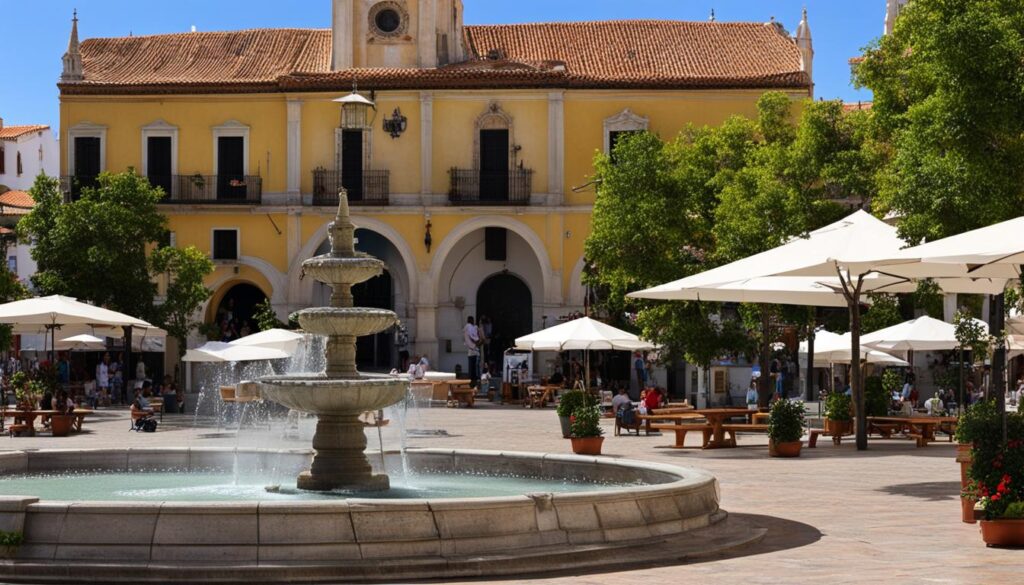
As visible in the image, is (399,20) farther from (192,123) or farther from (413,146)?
(192,123)

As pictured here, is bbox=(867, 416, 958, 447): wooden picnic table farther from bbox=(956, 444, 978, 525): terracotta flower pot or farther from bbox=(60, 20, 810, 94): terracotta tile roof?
bbox=(60, 20, 810, 94): terracotta tile roof

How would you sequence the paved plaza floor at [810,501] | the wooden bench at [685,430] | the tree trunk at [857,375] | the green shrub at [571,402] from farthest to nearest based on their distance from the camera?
the green shrub at [571,402] < the wooden bench at [685,430] < the tree trunk at [857,375] < the paved plaza floor at [810,501]

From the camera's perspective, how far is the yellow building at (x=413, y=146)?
137ft

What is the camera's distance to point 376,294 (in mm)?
43594

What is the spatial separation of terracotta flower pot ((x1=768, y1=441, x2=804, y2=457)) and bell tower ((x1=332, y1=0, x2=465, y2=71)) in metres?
24.6

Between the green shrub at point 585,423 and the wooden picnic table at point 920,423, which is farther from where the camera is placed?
the wooden picnic table at point 920,423

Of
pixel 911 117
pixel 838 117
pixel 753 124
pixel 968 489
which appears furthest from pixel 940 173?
pixel 753 124

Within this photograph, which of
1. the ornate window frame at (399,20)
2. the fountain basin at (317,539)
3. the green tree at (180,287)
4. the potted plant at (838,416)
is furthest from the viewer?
the ornate window frame at (399,20)

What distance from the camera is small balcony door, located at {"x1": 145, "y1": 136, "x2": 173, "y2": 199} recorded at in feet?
140

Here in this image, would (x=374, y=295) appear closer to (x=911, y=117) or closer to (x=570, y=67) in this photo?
(x=570, y=67)

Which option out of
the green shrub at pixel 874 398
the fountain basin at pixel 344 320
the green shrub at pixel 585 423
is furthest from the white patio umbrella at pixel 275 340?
the fountain basin at pixel 344 320

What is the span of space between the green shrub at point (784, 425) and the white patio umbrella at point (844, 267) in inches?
48.6

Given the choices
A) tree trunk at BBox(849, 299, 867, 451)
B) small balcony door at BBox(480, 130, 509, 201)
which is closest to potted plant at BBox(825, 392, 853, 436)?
tree trunk at BBox(849, 299, 867, 451)

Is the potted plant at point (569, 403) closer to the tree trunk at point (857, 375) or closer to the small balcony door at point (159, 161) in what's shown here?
the tree trunk at point (857, 375)
